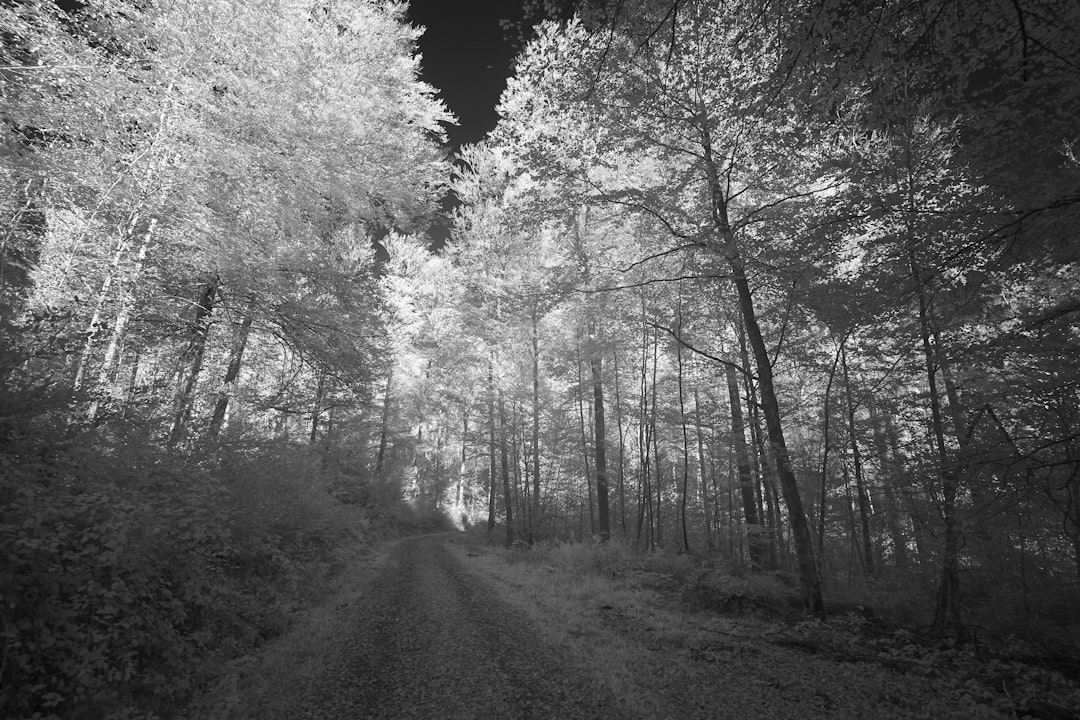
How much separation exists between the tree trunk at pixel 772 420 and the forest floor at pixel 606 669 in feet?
2.19

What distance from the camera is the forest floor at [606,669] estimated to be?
441cm

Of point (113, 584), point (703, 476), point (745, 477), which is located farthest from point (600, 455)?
point (113, 584)

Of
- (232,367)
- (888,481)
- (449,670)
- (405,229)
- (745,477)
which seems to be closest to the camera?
(449,670)

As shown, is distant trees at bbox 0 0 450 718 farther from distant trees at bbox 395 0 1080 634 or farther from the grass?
distant trees at bbox 395 0 1080 634

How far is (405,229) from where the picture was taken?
539 inches

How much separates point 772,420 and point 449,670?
663cm

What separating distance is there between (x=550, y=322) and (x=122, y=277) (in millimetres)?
14372

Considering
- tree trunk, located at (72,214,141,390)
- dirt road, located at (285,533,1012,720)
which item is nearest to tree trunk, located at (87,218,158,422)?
tree trunk, located at (72,214,141,390)

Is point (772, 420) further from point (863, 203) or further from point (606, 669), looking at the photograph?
point (606, 669)

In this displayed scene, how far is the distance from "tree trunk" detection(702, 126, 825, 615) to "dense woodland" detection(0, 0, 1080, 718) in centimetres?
5

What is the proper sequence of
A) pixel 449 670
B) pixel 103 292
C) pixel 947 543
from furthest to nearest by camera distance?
1. pixel 947 543
2. pixel 103 292
3. pixel 449 670

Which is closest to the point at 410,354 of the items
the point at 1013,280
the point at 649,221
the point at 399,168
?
the point at 399,168

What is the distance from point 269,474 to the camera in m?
8.45

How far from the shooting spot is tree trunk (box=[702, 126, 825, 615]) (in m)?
7.47
